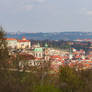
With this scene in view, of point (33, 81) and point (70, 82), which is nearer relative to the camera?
point (33, 81)

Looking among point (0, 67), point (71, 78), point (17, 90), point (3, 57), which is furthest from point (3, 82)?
point (71, 78)

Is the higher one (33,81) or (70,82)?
(33,81)

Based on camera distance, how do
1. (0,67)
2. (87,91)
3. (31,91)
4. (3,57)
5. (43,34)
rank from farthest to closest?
(43,34)
(3,57)
(0,67)
(87,91)
(31,91)

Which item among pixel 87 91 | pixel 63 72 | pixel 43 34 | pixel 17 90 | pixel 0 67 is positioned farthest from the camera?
pixel 43 34

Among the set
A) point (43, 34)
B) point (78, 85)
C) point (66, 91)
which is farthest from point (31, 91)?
point (43, 34)

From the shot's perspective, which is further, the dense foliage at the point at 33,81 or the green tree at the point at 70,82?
the green tree at the point at 70,82

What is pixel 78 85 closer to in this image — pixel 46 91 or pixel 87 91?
pixel 87 91

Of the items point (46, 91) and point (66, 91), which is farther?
point (66, 91)

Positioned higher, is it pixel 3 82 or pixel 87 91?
pixel 3 82

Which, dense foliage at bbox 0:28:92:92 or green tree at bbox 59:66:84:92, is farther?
green tree at bbox 59:66:84:92
